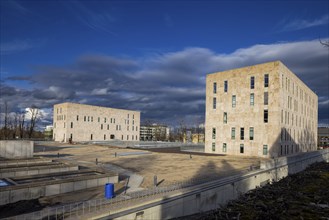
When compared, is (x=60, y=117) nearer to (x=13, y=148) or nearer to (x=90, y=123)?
(x=90, y=123)

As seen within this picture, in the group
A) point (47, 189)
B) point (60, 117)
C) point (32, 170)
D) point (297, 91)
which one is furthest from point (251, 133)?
point (60, 117)

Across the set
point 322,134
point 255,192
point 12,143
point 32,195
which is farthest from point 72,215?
point 322,134

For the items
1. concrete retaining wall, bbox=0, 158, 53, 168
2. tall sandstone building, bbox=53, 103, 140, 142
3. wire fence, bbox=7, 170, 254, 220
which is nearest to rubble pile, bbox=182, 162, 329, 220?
wire fence, bbox=7, 170, 254, 220

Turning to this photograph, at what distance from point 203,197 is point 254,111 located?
117 ft

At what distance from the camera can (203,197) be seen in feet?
60.6

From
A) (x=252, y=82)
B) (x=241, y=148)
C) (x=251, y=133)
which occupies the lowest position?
(x=241, y=148)

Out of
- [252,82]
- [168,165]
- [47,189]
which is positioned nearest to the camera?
[47,189]

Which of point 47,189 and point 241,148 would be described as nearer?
point 47,189

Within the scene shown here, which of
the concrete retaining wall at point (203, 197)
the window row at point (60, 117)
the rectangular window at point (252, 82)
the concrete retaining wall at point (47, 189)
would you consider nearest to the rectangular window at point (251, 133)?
the rectangular window at point (252, 82)

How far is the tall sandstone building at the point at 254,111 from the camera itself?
47688mm

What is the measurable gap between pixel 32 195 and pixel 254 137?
4208 cm

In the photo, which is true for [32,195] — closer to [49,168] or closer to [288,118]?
[49,168]

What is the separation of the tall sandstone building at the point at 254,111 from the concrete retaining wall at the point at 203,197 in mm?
15801

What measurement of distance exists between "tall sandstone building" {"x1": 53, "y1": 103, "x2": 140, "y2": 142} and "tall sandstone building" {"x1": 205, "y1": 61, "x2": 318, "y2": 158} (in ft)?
160
